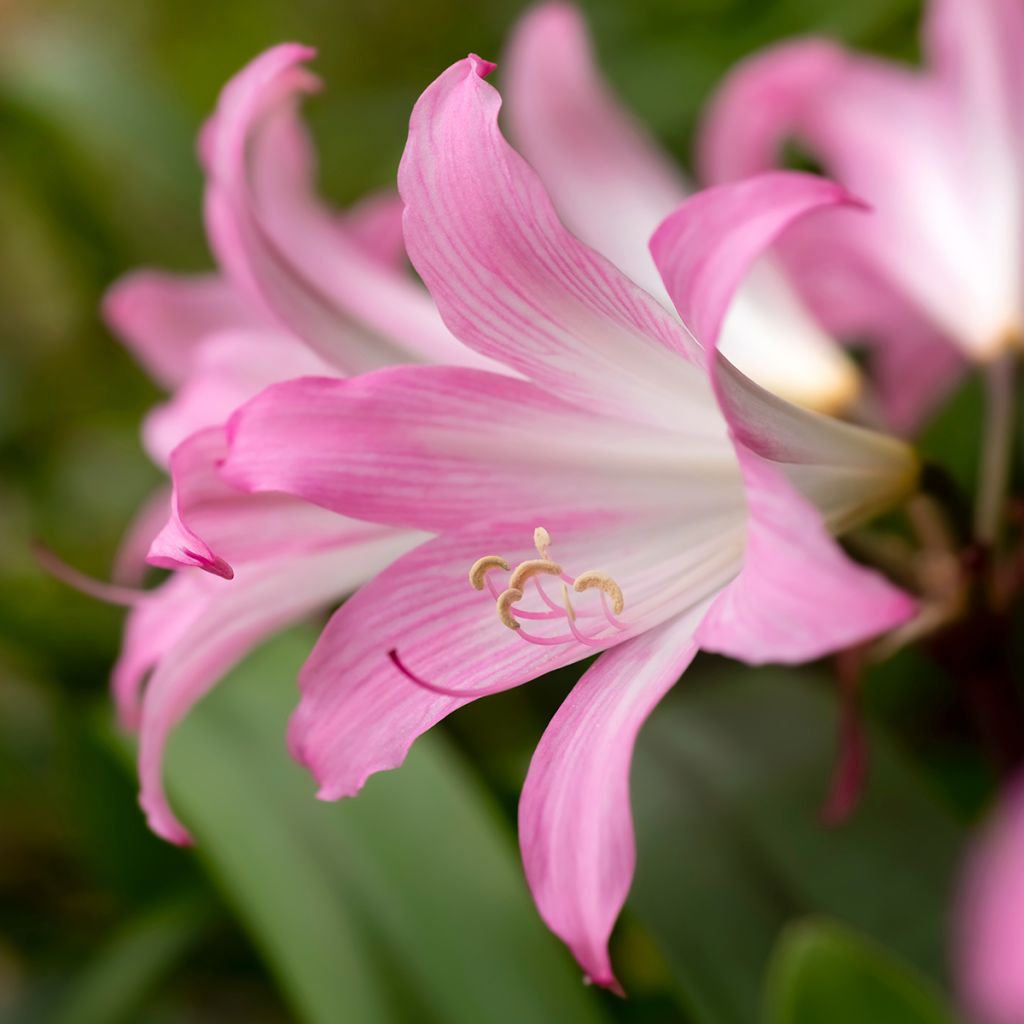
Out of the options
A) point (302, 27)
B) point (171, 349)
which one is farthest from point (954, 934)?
point (302, 27)

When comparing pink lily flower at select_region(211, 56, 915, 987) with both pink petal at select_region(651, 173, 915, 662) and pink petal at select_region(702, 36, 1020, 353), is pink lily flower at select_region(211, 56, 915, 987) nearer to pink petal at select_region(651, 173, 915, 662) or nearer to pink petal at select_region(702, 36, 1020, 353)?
pink petal at select_region(651, 173, 915, 662)

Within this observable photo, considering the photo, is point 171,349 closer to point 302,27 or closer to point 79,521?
point 79,521

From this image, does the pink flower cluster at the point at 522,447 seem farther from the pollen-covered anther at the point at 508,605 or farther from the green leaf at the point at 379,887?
the green leaf at the point at 379,887

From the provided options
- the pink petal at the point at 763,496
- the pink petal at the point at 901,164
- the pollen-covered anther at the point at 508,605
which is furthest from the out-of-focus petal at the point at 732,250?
the pink petal at the point at 901,164

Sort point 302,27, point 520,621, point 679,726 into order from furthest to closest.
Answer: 1. point 302,27
2. point 679,726
3. point 520,621

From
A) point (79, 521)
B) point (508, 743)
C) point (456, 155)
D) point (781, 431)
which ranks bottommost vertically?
point (508, 743)

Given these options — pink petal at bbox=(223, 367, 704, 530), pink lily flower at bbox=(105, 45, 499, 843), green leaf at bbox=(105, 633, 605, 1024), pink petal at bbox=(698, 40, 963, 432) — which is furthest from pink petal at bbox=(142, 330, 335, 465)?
pink petal at bbox=(698, 40, 963, 432)

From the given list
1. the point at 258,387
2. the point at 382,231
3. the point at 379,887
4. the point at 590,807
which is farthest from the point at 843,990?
the point at 382,231

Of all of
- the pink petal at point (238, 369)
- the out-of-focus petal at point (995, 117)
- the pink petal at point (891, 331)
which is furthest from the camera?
the pink petal at point (891, 331)

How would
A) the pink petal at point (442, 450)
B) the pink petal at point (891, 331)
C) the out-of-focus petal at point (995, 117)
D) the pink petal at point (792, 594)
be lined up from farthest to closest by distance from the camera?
1. the pink petal at point (891, 331)
2. the out-of-focus petal at point (995, 117)
3. the pink petal at point (442, 450)
4. the pink petal at point (792, 594)
